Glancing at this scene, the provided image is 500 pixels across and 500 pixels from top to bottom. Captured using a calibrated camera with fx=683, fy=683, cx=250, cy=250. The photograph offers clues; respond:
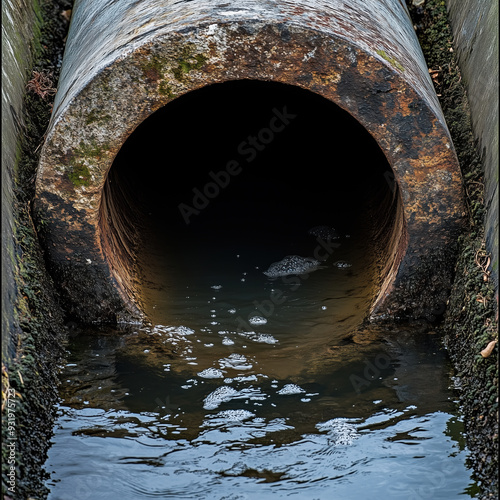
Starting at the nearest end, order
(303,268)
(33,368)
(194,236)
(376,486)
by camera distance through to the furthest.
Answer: (376,486)
(33,368)
(303,268)
(194,236)

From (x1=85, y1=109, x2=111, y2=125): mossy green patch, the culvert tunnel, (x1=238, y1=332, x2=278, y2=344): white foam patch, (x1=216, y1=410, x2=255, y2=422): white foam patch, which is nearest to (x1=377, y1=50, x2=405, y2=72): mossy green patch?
the culvert tunnel

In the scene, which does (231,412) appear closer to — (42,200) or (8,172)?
(42,200)

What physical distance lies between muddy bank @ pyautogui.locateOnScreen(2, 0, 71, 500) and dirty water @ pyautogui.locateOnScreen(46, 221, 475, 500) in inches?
4.0

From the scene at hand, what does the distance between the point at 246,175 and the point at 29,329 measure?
3577 mm

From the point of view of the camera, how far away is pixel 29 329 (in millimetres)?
3521

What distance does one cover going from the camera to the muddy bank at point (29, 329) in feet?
9.38

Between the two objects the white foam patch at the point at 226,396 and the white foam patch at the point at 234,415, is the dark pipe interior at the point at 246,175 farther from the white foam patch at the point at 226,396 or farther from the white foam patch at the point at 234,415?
the white foam patch at the point at 234,415

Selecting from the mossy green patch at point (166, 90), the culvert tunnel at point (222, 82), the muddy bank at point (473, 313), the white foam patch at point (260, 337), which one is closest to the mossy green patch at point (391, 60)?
the culvert tunnel at point (222, 82)

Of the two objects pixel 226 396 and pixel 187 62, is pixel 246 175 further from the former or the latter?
pixel 226 396

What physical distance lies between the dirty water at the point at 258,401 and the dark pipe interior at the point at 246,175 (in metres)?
0.71

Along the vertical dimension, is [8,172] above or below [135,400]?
above

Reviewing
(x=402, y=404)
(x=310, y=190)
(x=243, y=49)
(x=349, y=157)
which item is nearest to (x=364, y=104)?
(x=243, y=49)

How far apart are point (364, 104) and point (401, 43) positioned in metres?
0.74

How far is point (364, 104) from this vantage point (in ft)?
11.8
